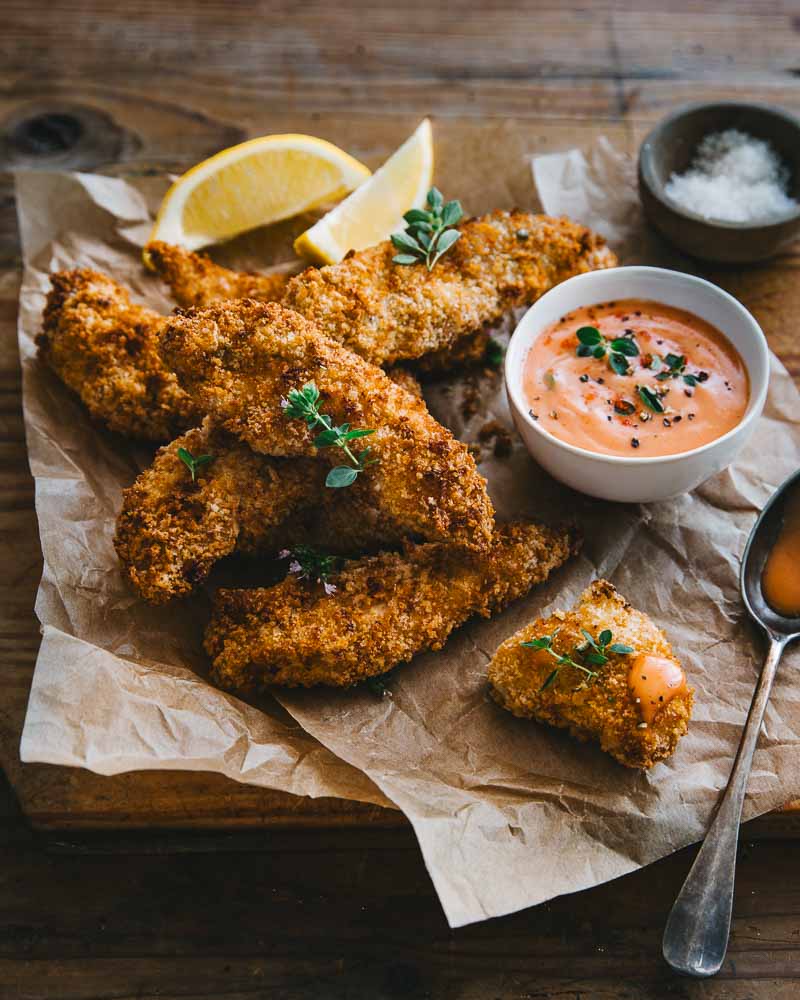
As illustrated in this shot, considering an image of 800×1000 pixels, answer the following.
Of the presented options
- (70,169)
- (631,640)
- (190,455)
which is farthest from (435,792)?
(70,169)

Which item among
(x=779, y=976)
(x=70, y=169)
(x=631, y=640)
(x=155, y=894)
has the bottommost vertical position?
(x=779, y=976)

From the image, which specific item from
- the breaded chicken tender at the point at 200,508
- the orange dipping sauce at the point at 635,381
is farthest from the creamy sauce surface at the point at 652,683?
the breaded chicken tender at the point at 200,508

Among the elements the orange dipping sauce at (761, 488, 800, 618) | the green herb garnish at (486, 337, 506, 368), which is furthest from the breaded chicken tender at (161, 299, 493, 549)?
the orange dipping sauce at (761, 488, 800, 618)

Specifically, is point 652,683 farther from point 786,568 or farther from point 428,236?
point 428,236

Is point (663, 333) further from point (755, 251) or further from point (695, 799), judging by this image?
point (695, 799)

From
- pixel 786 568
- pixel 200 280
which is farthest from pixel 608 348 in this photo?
pixel 200 280

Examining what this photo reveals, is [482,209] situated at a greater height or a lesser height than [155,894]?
greater
